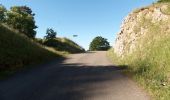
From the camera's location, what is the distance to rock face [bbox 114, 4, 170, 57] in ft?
89.3

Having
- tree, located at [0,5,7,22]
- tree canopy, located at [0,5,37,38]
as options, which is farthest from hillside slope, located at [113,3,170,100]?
tree, located at [0,5,7,22]

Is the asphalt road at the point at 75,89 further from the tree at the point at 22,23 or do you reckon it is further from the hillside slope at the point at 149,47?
the tree at the point at 22,23

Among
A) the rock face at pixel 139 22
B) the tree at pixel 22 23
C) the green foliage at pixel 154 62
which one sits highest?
the tree at pixel 22 23

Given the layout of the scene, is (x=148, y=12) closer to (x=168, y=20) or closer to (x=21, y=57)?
(x=168, y=20)

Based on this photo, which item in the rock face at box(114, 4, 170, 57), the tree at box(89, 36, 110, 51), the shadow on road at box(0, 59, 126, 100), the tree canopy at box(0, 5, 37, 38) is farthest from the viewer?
the tree at box(89, 36, 110, 51)

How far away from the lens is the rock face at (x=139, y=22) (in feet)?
89.3

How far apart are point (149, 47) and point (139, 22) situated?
777cm

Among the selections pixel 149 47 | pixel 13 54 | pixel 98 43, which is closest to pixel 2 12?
pixel 13 54

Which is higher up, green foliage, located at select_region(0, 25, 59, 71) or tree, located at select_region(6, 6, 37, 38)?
tree, located at select_region(6, 6, 37, 38)

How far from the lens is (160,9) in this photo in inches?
1098

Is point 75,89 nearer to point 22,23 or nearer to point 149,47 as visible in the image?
point 149,47

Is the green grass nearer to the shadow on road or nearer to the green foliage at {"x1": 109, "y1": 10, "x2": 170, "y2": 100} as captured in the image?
the shadow on road

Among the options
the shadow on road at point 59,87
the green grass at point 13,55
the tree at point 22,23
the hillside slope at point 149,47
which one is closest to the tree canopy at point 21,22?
the tree at point 22,23

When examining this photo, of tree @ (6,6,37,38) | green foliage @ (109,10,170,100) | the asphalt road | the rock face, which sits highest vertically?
tree @ (6,6,37,38)
